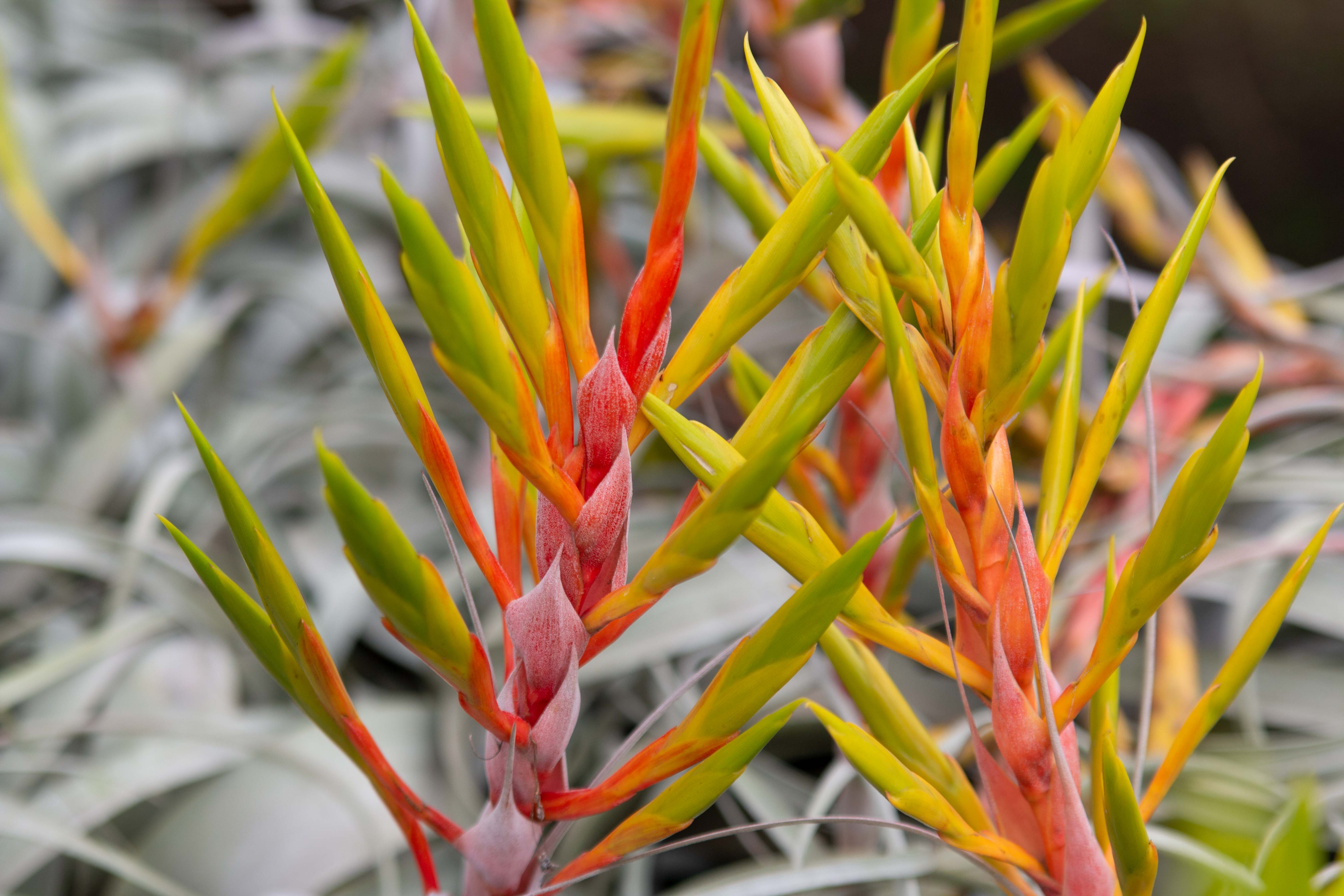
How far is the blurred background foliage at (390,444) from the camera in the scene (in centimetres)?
22

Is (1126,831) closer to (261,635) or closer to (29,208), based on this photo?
(261,635)

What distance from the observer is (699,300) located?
0.34 m

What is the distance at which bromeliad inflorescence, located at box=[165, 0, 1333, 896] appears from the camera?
3.3 inches

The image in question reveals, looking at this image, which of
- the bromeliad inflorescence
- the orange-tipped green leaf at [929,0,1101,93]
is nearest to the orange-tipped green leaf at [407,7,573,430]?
the bromeliad inflorescence

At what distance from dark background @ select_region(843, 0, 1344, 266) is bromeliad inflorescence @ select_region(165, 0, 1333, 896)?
414 millimetres

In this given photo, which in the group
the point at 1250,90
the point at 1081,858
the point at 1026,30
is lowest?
the point at 1081,858

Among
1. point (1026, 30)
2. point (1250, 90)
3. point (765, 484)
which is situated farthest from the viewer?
point (1250, 90)

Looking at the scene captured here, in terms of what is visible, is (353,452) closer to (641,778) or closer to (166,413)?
(166,413)

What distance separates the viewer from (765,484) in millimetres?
75

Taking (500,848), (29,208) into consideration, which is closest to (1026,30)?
(500,848)

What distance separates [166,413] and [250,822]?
22cm

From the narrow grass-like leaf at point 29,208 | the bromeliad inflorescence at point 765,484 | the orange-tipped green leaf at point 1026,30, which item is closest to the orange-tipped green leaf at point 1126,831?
the bromeliad inflorescence at point 765,484

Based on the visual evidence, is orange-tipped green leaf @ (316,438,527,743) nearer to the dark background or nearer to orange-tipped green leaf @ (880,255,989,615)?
orange-tipped green leaf @ (880,255,989,615)

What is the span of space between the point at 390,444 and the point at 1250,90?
0.50 meters
